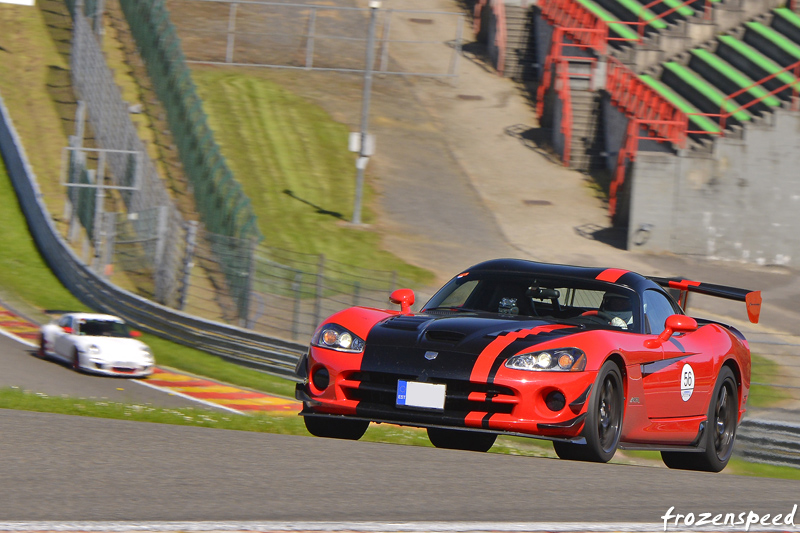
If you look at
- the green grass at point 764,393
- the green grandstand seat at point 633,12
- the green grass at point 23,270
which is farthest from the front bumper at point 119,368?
the green grandstand seat at point 633,12

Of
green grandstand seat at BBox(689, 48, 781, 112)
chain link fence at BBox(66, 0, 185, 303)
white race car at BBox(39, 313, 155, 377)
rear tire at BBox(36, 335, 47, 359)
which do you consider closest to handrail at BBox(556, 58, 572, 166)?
green grandstand seat at BBox(689, 48, 781, 112)

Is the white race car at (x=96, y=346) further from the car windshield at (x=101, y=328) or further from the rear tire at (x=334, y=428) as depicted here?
the rear tire at (x=334, y=428)

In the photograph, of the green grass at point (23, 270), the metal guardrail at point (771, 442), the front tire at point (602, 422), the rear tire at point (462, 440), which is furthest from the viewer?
the green grass at point (23, 270)

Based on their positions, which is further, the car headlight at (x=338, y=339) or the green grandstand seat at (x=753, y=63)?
the green grandstand seat at (x=753, y=63)

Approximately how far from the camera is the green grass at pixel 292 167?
2908 cm

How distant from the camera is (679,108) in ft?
104

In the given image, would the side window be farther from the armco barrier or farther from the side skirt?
the armco barrier

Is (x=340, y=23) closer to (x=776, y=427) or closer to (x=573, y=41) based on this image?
(x=573, y=41)

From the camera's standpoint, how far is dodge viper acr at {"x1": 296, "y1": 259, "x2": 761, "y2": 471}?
7426 mm

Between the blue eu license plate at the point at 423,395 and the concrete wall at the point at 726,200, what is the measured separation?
2378 centimetres

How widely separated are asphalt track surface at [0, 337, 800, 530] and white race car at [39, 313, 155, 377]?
11.8 m

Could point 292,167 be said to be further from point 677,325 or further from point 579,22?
point 677,325

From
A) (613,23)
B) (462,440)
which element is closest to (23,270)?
(613,23)

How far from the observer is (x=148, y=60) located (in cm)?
3538
